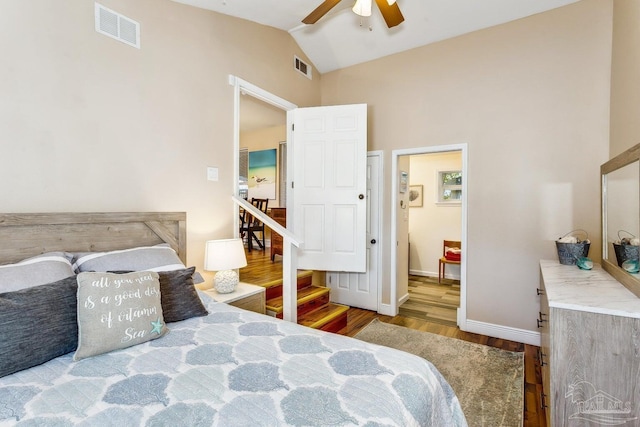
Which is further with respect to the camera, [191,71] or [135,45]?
[191,71]

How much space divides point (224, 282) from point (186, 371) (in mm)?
1239

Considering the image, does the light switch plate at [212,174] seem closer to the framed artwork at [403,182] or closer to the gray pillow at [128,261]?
the gray pillow at [128,261]

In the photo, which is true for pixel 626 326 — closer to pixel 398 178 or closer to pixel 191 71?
pixel 398 178

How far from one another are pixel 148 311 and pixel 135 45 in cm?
190

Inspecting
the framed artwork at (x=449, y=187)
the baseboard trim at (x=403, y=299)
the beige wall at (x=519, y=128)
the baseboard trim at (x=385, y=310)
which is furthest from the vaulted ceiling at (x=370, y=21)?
the baseboard trim at (x=403, y=299)

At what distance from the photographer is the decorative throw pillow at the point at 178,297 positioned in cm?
166

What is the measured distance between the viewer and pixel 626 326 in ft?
4.46

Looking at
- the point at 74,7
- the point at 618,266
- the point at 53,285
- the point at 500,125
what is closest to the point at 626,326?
the point at 618,266

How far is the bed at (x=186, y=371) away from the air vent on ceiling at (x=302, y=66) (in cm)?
298

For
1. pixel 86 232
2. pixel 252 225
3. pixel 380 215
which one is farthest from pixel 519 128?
pixel 252 225

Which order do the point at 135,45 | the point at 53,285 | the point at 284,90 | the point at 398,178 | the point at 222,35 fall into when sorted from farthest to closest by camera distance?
the point at 398,178, the point at 284,90, the point at 222,35, the point at 135,45, the point at 53,285

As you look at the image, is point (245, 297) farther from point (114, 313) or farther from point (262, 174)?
point (262, 174)

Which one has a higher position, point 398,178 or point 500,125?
point 500,125

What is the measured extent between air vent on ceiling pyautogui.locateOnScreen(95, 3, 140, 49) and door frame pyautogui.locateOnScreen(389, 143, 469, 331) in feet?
9.05
